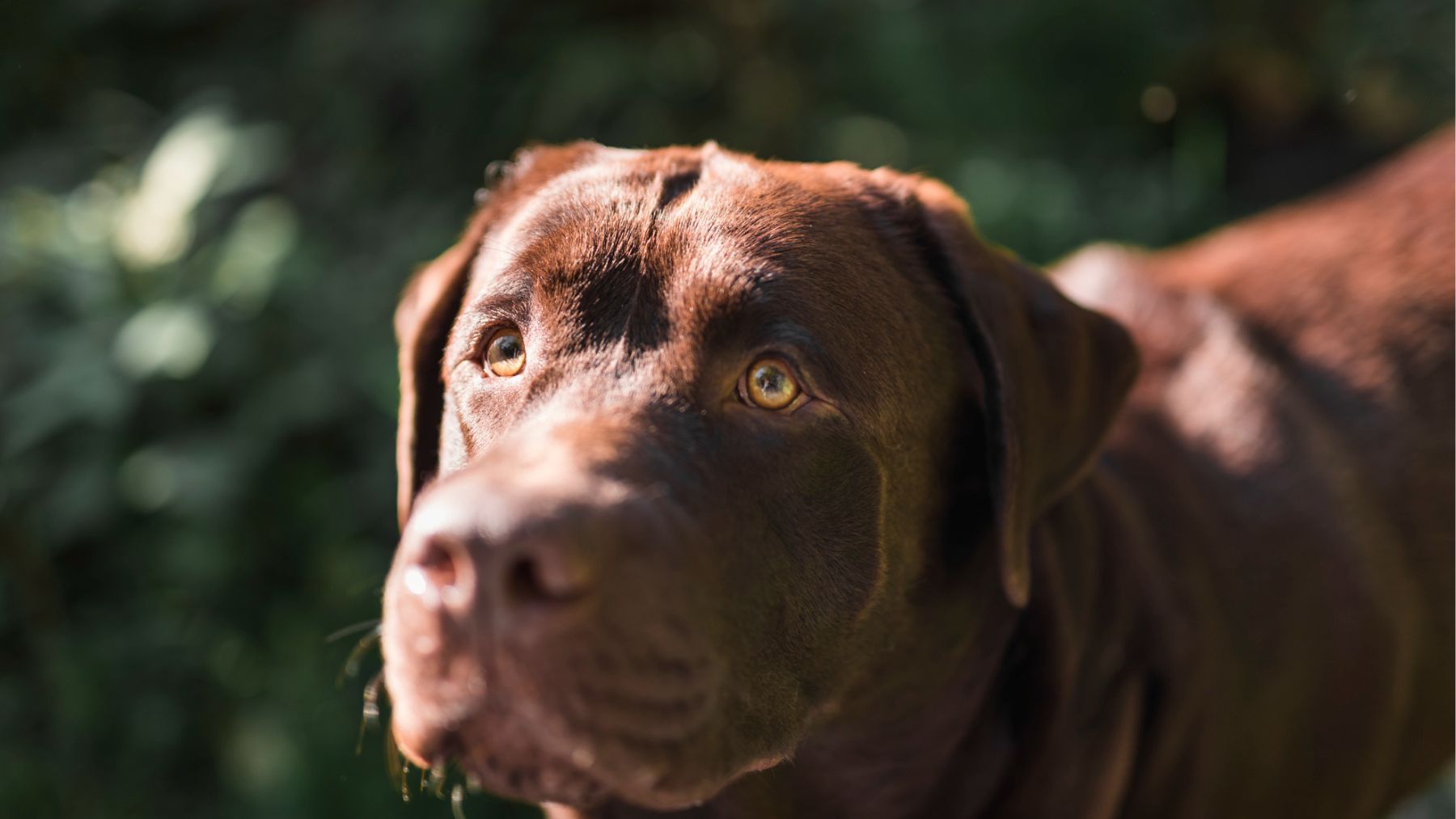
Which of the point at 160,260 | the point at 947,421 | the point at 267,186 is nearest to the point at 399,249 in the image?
the point at 160,260

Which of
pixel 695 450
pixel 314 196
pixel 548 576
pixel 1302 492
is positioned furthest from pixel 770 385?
pixel 314 196

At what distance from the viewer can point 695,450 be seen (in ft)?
5.49

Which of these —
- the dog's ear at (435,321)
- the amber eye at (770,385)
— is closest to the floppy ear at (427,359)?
the dog's ear at (435,321)

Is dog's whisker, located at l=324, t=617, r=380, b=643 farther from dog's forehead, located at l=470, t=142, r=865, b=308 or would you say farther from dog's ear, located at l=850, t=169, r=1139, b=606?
dog's ear, located at l=850, t=169, r=1139, b=606

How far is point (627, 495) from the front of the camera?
1482 mm

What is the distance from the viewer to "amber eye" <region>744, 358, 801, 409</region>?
1779mm

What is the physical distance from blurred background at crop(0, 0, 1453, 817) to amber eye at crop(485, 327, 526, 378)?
1666 millimetres

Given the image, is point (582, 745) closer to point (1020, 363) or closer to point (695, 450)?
point (695, 450)

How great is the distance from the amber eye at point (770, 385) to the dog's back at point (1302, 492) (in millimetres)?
1007

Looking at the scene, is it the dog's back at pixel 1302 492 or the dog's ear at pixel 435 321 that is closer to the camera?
the dog's ear at pixel 435 321

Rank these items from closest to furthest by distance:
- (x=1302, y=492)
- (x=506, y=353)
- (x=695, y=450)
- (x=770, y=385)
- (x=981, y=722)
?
(x=695, y=450) < (x=770, y=385) < (x=506, y=353) < (x=981, y=722) < (x=1302, y=492)

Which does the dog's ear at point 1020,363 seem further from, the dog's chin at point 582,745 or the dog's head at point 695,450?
the dog's chin at point 582,745

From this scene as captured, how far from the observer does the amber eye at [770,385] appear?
5.84 feet

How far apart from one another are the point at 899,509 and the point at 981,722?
50cm
